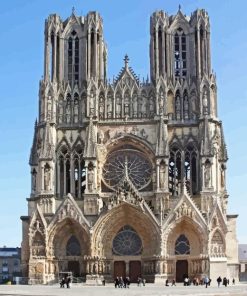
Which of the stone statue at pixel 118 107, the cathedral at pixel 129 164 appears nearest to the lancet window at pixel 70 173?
the cathedral at pixel 129 164

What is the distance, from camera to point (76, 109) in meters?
68.0

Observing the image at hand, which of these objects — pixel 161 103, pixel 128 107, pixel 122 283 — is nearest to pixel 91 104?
pixel 128 107

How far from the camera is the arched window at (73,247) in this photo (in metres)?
64.5

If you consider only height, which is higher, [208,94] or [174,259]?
[208,94]

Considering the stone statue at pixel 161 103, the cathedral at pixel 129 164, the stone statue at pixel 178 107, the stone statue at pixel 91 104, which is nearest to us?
the cathedral at pixel 129 164

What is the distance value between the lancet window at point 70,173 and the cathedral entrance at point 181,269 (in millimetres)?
11202

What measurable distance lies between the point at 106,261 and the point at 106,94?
1590 centimetres

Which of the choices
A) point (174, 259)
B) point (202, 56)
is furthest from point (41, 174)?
point (202, 56)

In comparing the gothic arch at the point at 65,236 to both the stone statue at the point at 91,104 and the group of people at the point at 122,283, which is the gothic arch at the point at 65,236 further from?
the stone statue at the point at 91,104

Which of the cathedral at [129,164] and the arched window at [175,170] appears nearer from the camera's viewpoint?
the cathedral at [129,164]

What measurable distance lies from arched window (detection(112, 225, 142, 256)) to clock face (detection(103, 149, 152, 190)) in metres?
4.26

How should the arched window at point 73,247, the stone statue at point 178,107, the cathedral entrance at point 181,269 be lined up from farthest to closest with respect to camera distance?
the stone statue at point 178,107 < the arched window at point 73,247 < the cathedral entrance at point 181,269

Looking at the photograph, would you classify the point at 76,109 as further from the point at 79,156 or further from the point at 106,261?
the point at 106,261

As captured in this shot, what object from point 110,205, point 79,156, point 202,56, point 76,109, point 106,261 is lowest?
point 106,261
